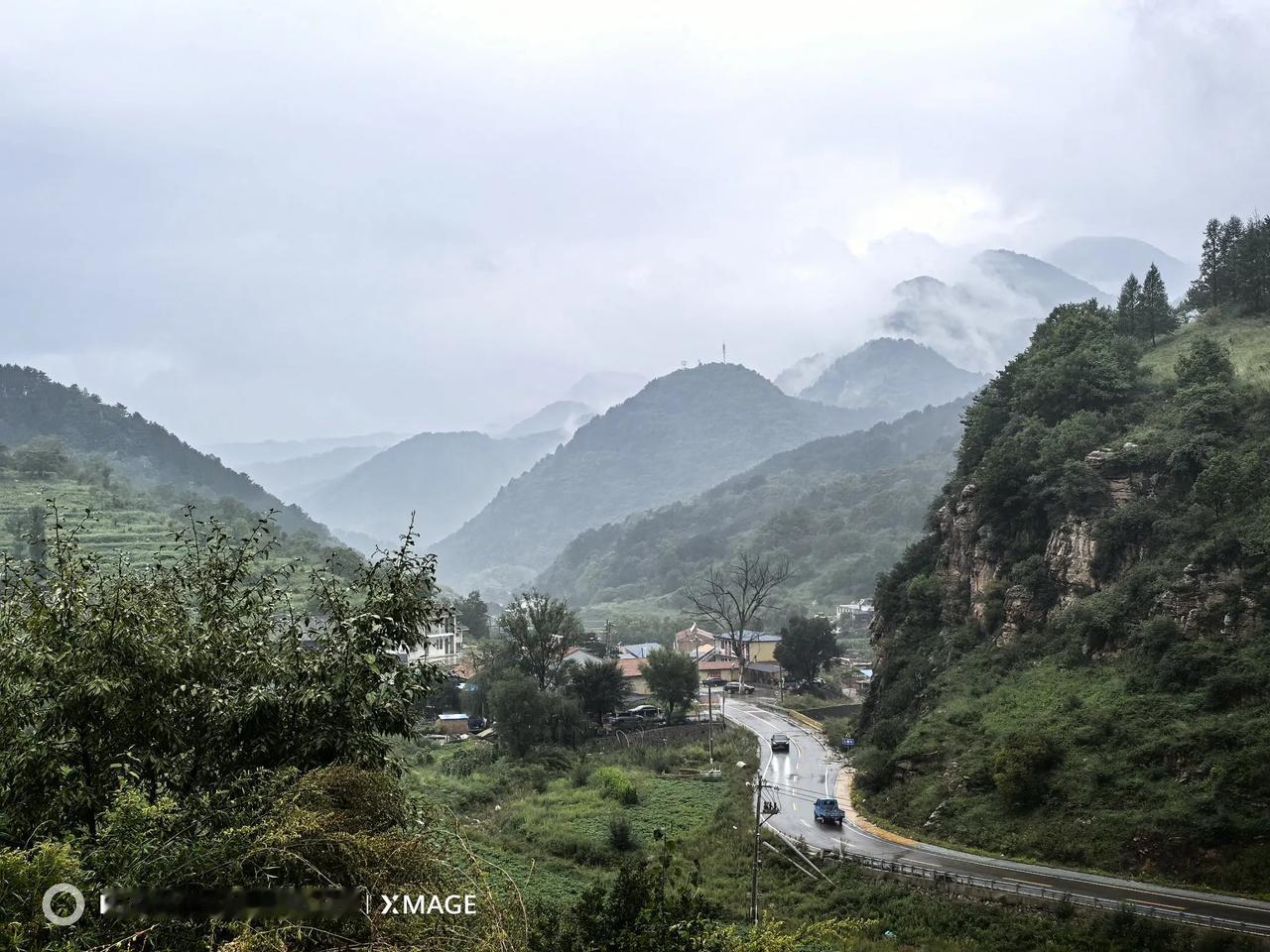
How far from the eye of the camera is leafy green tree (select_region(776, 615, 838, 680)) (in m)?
67.9

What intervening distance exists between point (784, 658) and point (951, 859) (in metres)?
41.3

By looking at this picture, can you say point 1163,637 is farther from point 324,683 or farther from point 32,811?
point 32,811

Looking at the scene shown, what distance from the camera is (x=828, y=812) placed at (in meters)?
33.4

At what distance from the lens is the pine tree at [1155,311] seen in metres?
53.2

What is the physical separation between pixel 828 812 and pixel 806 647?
3502cm

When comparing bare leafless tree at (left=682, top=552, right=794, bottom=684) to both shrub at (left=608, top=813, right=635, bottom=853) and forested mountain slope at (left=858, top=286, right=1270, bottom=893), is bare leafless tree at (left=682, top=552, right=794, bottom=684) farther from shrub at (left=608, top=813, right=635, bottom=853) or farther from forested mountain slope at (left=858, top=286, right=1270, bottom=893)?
shrub at (left=608, top=813, right=635, bottom=853)

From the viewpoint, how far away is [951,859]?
27391 millimetres

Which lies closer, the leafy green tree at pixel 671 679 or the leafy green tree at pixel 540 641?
the leafy green tree at pixel 540 641

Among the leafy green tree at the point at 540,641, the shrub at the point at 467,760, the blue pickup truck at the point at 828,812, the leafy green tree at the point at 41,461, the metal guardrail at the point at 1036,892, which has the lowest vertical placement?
the shrub at the point at 467,760

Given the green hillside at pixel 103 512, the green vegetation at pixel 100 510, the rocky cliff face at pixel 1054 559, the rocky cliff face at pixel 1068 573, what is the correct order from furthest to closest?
the green vegetation at pixel 100 510 → the green hillside at pixel 103 512 → the rocky cliff face at pixel 1054 559 → the rocky cliff face at pixel 1068 573

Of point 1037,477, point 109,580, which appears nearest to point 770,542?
point 1037,477

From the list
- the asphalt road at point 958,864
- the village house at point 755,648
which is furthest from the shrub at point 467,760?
the village house at point 755,648

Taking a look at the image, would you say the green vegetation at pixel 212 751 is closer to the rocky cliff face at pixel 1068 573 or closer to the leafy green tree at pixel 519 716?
the rocky cliff face at pixel 1068 573

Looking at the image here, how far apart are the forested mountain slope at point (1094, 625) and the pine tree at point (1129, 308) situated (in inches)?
125
